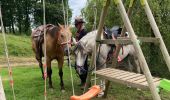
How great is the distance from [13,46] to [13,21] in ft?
39.8

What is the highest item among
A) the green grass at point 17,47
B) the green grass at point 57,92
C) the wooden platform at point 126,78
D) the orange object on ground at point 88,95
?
the orange object on ground at point 88,95

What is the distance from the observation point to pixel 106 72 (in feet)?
21.4

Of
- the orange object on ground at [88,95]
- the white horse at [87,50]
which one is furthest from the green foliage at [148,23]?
the orange object on ground at [88,95]

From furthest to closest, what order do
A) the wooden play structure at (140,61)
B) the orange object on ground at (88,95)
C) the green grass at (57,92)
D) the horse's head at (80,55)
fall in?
the green grass at (57,92) → the horse's head at (80,55) → the wooden play structure at (140,61) → the orange object on ground at (88,95)

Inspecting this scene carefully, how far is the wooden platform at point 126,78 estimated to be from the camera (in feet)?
17.6

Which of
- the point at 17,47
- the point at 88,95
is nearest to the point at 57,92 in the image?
the point at 88,95

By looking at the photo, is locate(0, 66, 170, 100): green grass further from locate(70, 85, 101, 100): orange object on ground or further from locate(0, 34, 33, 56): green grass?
locate(0, 34, 33, 56): green grass

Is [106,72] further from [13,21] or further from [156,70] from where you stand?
[13,21]

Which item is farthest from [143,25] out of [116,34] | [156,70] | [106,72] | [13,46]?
[13,46]

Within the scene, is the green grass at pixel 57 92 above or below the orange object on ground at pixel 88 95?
below

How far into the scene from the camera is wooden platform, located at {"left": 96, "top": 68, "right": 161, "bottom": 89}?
5367mm

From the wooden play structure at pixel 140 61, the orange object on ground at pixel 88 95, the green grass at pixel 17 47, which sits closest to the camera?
the orange object on ground at pixel 88 95

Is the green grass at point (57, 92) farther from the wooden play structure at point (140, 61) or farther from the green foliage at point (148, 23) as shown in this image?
the green foliage at point (148, 23)

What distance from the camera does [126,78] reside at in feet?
19.4
